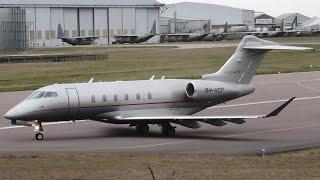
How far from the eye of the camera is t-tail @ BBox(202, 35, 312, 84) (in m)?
30.7

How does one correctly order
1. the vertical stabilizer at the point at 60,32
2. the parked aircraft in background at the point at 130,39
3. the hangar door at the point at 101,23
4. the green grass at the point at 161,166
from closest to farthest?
the green grass at the point at 161,166 → the vertical stabilizer at the point at 60,32 → the parked aircraft in background at the point at 130,39 → the hangar door at the point at 101,23

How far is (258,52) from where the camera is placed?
1236 inches

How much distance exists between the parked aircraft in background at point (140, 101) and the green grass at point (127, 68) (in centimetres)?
2127

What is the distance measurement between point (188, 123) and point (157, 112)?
1665mm

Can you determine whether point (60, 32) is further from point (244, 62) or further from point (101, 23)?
point (244, 62)

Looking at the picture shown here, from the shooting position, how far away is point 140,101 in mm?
28594

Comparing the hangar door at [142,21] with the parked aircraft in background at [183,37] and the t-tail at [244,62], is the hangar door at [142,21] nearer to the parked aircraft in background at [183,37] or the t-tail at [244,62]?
the parked aircraft in background at [183,37]

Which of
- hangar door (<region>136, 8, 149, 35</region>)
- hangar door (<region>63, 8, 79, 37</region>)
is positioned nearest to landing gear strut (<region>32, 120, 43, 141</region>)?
hangar door (<region>63, 8, 79, 37</region>)

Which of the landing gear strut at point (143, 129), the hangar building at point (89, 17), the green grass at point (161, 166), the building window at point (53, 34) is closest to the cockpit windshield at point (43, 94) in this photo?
the landing gear strut at point (143, 129)

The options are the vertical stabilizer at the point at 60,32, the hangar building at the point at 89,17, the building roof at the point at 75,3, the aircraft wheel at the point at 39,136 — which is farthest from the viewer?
the vertical stabilizer at the point at 60,32

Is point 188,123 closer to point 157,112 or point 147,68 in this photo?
point 157,112

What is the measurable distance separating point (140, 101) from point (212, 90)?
3.16 metres

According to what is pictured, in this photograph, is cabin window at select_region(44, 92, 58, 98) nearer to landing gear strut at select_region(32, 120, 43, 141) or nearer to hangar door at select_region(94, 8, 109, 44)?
landing gear strut at select_region(32, 120, 43, 141)

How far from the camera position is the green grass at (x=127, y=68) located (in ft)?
182
